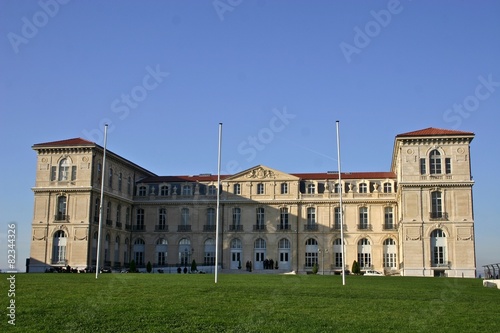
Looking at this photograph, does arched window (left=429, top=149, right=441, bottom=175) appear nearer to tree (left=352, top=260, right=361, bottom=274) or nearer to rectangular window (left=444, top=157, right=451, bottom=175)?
rectangular window (left=444, top=157, right=451, bottom=175)

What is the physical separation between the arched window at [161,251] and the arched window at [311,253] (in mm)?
16483

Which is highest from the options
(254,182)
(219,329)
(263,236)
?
(254,182)

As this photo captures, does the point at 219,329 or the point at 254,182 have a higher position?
the point at 254,182

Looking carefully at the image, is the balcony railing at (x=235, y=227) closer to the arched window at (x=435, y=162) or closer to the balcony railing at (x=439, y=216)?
the balcony railing at (x=439, y=216)

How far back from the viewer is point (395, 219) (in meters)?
68.8

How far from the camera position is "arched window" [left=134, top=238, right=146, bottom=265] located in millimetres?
73562

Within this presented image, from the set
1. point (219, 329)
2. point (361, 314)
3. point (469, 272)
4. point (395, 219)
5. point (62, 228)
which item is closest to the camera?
point (219, 329)

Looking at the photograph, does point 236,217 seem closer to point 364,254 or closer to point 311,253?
point 311,253

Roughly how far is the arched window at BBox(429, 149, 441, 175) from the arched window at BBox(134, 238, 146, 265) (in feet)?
112

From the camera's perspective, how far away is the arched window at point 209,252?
236 ft

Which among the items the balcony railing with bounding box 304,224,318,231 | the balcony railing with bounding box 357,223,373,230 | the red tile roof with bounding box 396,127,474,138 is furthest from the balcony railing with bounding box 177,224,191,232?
the red tile roof with bounding box 396,127,474,138

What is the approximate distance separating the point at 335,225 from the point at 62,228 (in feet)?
96.3

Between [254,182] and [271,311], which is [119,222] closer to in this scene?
[254,182]

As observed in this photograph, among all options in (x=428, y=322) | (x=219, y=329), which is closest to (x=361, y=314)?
(x=428, y=322)
